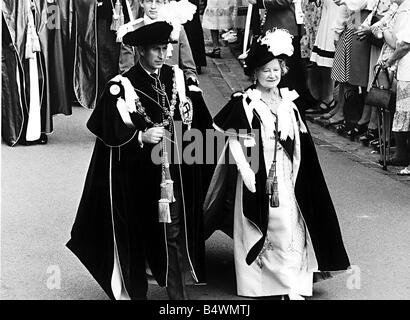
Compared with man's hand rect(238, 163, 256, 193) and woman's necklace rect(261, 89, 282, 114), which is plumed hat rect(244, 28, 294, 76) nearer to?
woman's necklace rect(261, 89, 282, 114)

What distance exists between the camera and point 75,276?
24.9ft

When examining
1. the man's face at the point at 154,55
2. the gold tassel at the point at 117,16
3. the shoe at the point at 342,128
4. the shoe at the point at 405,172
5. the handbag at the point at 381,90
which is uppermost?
the man's face at the point at 154,55

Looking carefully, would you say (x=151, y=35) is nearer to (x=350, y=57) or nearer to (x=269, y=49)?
(x=269, y=49)

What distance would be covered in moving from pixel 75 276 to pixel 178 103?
1.54 meters

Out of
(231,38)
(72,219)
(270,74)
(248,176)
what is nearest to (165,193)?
(248,176)

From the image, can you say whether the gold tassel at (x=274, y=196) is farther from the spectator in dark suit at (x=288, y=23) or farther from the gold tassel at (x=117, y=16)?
the gold tassel at (x=117, y=16)

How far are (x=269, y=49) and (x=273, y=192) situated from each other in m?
0.89

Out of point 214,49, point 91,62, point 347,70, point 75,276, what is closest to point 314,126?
point 347,70

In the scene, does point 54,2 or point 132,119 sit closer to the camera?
point 132,119

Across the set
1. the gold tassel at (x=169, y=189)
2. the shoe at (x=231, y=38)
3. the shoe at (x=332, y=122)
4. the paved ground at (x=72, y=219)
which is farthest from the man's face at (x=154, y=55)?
the shoe at (x=231, y=38)

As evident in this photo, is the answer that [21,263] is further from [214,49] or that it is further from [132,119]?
[214,49]

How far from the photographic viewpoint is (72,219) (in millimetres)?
9008

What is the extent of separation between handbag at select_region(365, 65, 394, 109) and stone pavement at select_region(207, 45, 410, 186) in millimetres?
708

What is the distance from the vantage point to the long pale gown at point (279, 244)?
7031 mm
